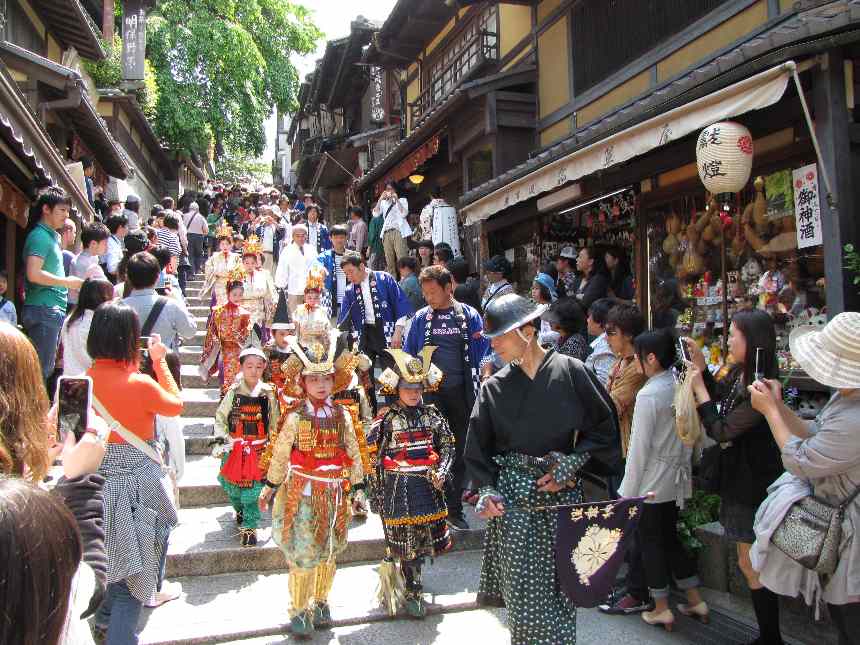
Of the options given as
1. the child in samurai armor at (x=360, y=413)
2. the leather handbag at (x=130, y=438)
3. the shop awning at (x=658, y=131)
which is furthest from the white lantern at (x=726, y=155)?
the leather handbag at (x=130, y=438)

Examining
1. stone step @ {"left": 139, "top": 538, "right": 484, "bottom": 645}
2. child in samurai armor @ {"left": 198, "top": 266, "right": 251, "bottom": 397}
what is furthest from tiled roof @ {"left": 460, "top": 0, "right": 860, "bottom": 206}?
child in samurai armor @ {"left": 198, "top": 266, "right": 251, "bottom": 397}

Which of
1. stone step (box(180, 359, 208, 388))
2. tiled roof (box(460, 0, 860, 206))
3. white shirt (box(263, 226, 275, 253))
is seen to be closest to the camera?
tiled roof (box(460, 0, 860, 206))

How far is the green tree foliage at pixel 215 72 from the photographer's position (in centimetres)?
2581

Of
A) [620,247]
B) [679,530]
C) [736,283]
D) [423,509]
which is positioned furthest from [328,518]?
[620,247]

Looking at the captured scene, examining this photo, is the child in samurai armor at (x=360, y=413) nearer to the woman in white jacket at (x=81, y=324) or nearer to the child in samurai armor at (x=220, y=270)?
the woman in white jacket at (x=81, y=324)

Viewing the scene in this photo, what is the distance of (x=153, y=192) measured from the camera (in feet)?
84.1

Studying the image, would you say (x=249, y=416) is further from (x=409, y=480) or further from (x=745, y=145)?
(x=745, y=145)

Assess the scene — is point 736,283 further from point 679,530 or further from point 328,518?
point 328,518

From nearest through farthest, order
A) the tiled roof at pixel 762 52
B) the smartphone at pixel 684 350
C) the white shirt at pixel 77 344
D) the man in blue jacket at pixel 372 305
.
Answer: the smartphone at pixel 684 350 → the tiled roof at pixel 762 52 → the white shirt at pixel 77 344 → the man in blue jacket at pixel 372 305

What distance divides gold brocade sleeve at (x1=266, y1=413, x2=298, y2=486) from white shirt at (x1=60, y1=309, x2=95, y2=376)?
2097 millimetres

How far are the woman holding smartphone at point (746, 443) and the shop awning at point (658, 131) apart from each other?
179 centimetres

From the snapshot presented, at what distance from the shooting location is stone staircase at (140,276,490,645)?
15.5 ft

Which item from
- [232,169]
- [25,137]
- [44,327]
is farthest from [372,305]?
[232,169]

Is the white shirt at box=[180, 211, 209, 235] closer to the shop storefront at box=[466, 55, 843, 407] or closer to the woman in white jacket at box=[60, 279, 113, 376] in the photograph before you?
the shop storefront at box=[466, 55, 843, 407]
